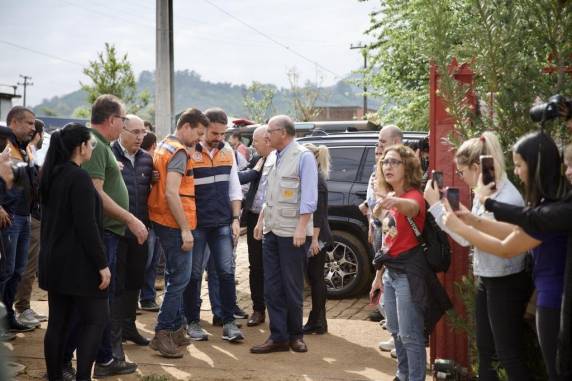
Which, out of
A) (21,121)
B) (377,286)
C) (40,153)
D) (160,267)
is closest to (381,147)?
(377,286)

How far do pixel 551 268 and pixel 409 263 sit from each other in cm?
150

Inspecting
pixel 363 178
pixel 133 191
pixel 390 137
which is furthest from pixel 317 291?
pixel 133 191

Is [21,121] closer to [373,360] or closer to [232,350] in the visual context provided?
[232,350]

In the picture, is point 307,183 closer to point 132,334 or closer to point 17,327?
point 132,334

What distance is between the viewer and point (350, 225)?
9.42 metres

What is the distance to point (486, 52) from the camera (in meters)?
4.76

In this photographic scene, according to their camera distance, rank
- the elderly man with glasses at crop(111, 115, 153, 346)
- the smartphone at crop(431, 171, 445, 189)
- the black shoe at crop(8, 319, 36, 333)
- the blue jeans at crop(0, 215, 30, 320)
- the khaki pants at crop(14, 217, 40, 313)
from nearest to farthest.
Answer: the smartphone at crop(431, 171, 445, 189)
the elderly man with glasses at crop(111, 115, 153, 346)
the blue jeans at crop(0, 215, 30, 320)
the black shoe at crop(8, 319, 36, 333)
the khaki pants at crop(14, 217, 40, 313)

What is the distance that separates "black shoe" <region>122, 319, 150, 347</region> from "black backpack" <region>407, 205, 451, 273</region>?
10.4 ft

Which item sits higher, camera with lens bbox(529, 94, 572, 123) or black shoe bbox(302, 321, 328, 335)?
camera with lens bbox(529, 94, 572, 123)

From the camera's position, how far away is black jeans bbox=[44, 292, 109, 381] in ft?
18.0

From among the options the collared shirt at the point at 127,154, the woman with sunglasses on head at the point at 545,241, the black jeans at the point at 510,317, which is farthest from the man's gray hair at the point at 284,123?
the woman with sunglasses on head at the point at 545,241

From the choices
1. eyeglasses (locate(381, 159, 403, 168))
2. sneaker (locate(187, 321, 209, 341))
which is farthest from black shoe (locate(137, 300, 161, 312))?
eyeglasses (locate(381, 159, 403, 168))

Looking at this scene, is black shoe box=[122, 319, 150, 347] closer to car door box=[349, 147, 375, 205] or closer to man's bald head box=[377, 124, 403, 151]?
man's bald head box=[377, 124, 403, 151]

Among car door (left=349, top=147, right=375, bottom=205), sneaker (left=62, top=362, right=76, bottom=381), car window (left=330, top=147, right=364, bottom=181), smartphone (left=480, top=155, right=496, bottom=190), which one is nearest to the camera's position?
smartphone (left=480, top=155, right=496, bottom=190)
